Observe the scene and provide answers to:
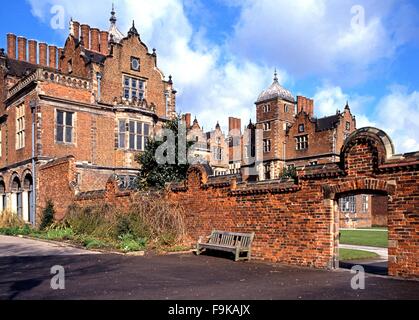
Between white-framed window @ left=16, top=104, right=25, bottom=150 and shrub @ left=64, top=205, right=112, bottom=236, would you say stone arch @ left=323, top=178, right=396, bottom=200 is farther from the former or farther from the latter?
white-framed window @ left=16, top=104, right=25, bottom=150

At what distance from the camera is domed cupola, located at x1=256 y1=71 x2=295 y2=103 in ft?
178

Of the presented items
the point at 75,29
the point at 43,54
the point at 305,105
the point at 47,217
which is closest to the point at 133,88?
the point at 75,29

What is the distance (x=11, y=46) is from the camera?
123 feet

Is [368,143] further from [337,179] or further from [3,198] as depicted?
[3,198]

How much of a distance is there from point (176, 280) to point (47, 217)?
646 inches

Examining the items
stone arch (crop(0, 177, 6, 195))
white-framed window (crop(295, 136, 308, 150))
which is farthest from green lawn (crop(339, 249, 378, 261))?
white-framed window (crop(295, 136, 308, 150))

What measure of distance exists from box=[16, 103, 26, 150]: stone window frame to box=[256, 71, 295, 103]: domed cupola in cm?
3222

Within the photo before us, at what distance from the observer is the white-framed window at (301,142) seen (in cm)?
5138

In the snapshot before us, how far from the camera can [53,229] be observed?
22422 millimetres

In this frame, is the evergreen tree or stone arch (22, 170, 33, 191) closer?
the evergreen tree

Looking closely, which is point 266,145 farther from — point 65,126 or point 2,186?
point 2,186

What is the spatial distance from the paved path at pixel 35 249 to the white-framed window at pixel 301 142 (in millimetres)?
37453

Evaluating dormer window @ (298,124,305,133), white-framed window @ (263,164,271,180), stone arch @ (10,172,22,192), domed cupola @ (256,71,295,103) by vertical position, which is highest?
domed cupola @ (256,71,295,103)
